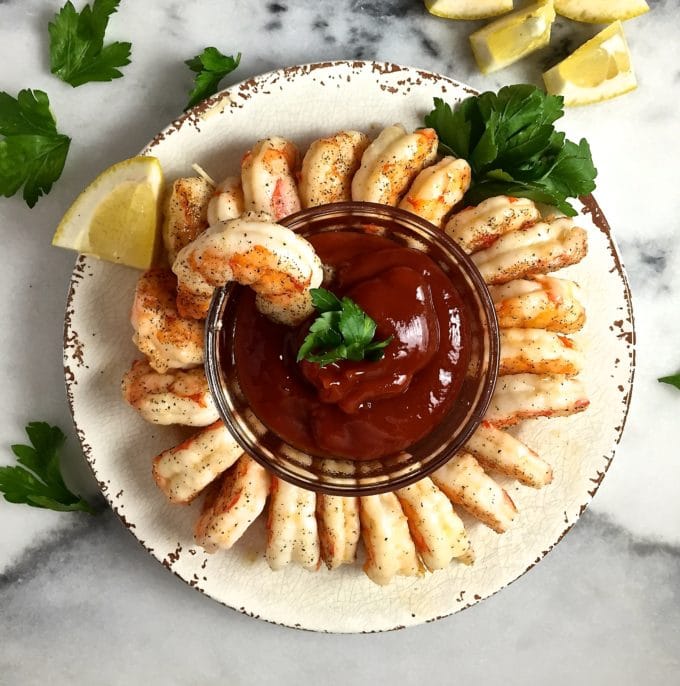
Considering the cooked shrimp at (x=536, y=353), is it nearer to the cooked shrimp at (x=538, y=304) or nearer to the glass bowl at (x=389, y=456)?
the cooked shrimp at (x=538, y=304)

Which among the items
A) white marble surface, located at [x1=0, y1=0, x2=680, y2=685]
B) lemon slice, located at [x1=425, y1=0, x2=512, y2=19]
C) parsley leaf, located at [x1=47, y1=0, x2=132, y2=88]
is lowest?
white marble surface, located at [x1=0, y1=0, x2=680, y2=685]

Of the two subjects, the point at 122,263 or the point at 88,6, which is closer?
the point at 122,263

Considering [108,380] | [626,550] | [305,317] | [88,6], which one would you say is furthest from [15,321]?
[626,550]

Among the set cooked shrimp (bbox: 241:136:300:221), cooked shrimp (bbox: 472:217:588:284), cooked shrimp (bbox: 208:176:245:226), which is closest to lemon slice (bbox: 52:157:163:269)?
cooked shrimp (bbox: 208:176:245:226)

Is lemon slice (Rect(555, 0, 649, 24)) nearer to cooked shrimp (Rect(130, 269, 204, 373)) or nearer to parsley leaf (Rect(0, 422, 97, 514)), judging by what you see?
cooked shrimp (Rect(130, 269, 204, 373))

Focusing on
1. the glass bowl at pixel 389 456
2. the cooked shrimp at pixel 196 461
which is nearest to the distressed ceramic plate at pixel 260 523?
the cooked shrimp at pixel 196 461

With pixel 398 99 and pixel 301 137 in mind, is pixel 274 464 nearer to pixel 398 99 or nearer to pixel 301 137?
pixel 301 137
